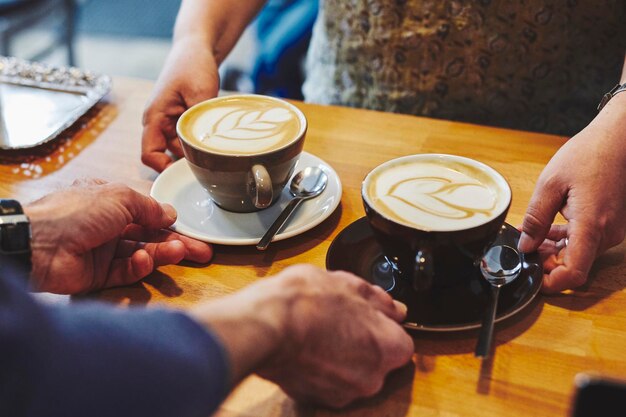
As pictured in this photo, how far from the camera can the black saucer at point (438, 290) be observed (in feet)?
2.43

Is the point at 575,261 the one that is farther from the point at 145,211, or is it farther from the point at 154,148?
the point at 154,148

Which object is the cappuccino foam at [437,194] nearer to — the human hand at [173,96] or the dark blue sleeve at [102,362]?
the dark blue sleeve at [102,362]

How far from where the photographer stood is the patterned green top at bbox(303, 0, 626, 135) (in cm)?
126

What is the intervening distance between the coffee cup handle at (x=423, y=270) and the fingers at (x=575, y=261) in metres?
0.18

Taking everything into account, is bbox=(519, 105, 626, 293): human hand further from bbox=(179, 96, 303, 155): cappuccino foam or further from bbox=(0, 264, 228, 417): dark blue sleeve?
bbox=(0, 264, 228, 417): dark blue sleeve

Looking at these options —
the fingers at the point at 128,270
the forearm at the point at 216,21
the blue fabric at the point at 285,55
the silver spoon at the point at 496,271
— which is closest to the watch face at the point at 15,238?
the fingers at the point at 128,270

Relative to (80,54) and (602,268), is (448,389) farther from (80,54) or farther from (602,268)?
(80,54)

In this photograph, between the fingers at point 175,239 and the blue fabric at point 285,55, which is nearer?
the fingers at point 175,239

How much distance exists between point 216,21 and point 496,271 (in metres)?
0.80

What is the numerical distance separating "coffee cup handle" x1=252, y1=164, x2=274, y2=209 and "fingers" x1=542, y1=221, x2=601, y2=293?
36 centimetres

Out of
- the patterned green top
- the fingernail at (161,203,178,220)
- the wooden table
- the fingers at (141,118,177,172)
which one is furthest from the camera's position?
the patterned green top

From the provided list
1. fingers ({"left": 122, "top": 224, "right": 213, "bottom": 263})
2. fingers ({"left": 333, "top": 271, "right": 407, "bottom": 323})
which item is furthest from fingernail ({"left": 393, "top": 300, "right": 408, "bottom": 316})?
fingers ({"left": 122, "top": 224, "right": 213, "bottom": 263})

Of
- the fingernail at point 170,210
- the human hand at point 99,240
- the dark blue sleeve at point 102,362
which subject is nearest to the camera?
the dark blue sleeve at point 102,362

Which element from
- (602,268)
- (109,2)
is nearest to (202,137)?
(602,268)
